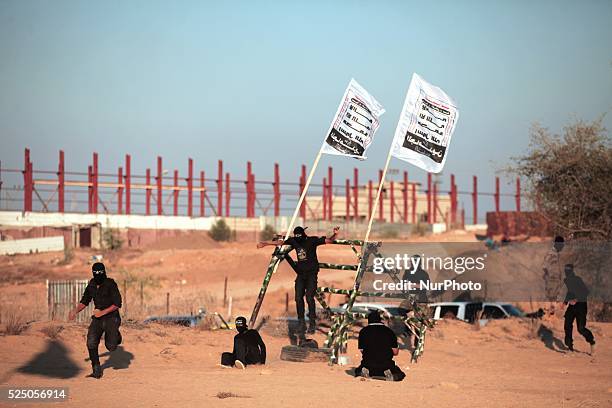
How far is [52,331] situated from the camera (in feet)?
50.8

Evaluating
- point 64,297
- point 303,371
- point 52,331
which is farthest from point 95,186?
point 303,371

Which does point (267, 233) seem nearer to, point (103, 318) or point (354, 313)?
point (354, 313)

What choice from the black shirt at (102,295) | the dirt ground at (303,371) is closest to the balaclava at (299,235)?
the dirt ground at (303,371)

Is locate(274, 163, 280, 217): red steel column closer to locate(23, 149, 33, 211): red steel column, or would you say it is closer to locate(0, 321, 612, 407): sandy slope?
locate(23, 149, 33, 211): red steel column

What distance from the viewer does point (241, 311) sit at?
26266 millimetres

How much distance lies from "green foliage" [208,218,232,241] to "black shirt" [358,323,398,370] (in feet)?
135

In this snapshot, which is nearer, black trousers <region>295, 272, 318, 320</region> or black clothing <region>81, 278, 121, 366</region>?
black clothing <region>81, 278, 121, 366</region>

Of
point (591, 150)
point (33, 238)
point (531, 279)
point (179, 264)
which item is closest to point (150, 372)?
point (531, 279)

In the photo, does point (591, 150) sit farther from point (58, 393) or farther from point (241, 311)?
point (58, 393)

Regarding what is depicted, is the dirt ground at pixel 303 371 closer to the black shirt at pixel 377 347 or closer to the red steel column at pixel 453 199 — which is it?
the black shirt at pixel 377 347

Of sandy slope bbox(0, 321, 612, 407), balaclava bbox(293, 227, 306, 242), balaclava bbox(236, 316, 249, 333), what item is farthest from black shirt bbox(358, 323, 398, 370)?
balaclava bbox(293, 227, 306, 242)

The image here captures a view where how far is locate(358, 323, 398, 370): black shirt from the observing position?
12844 millimetres

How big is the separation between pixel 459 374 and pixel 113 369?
550 cm

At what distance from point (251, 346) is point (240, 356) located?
284 millimetres
